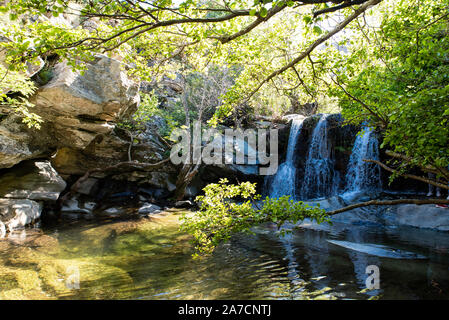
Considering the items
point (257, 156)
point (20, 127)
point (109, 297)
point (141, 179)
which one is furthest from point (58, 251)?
point (257, 156)

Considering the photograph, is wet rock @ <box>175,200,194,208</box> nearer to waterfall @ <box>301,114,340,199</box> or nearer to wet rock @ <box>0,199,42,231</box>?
wet rock @ <box>0,199,42,231</box>

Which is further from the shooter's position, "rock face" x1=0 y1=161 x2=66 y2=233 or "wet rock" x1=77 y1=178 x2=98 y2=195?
"wet rock" x1=77 y1=178 x2=98 y2=195

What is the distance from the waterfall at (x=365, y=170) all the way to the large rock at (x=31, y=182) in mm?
15630

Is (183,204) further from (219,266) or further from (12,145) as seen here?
(219,266)

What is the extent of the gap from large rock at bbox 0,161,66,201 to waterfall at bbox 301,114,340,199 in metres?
13.9

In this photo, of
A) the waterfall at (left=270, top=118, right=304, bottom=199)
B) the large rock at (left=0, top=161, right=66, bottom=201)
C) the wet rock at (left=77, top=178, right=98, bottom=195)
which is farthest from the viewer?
the waterfall at (left=270, top=118, right=304, bottom=199)

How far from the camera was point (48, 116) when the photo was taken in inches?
428

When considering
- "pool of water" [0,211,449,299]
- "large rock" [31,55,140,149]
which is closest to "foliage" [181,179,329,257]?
"pool of water" [0,211,449,299]

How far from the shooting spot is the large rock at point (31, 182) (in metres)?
11.3

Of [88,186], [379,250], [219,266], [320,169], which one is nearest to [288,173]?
[320,169]

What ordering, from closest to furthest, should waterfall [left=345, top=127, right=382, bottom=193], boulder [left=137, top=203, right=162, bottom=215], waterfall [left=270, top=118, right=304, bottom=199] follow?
1. boulder [left=137, top=203, right=162, bottom=215]
2. waterfall [left=345, top=127, right=382, bottom=193]
3. waterfall [left=270, top=118, right=304, bottom=199]

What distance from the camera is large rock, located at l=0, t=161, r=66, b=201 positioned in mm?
11312

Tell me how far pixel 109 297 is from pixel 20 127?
362 inches
